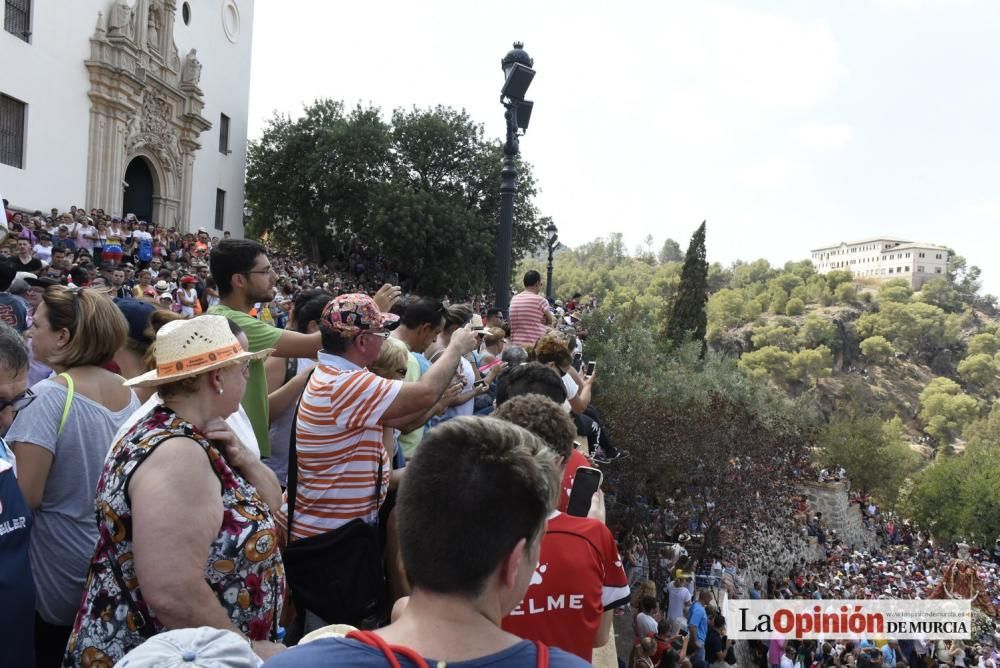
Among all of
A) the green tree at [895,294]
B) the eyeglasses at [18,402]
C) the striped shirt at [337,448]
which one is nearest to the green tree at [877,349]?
the green tree at [895,294]

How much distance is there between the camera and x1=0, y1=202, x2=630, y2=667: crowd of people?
4.43 feet

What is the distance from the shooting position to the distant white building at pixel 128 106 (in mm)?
17094

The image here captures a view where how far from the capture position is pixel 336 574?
9.68ft

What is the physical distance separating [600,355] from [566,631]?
2501 centimetres

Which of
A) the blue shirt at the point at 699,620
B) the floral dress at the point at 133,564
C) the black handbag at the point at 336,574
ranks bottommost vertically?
the blue shirt at the point at 699,620

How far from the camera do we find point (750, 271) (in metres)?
163

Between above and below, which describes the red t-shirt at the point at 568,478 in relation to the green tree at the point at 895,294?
below

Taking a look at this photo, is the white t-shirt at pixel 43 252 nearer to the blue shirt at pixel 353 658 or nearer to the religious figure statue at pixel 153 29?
the religious figure statue at pixel 153 29

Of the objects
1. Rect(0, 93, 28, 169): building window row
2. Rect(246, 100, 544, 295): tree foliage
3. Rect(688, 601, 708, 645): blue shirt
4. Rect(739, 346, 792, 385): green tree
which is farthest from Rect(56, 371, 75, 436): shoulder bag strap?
Rect(739, 346, 792, 385): green tree

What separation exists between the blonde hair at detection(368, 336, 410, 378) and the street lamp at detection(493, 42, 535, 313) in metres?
3.48

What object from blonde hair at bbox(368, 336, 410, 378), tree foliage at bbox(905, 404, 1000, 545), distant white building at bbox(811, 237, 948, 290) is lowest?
tree foliage at bbox(905, 404, 1000, 545)

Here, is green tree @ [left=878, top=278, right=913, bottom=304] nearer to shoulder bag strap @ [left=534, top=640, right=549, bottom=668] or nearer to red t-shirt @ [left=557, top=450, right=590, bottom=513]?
red t-shirt @ [left=557, top=450, right=590, bottom=513]

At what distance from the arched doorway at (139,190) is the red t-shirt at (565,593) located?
24.1m

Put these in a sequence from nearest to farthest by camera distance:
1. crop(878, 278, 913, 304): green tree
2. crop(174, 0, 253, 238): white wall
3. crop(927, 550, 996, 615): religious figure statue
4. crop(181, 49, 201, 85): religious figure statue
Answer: crop(181, 49, 201, 85): religious figure statue < crop(174, 0, 253, 238): white wall < crop(927, 550, 996, 615): religious figure statue < crop(878, 278, 913, 304): green tree
